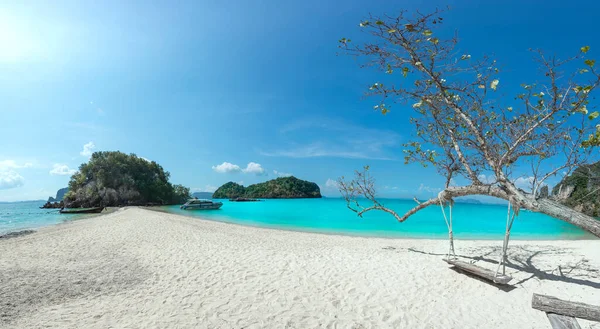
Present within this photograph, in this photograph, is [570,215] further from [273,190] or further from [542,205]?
[273,190]

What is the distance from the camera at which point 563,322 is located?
10.8ft

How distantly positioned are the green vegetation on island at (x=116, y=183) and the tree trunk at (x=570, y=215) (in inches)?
2465

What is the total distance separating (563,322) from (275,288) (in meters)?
4.55

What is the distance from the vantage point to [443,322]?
4.56 metres

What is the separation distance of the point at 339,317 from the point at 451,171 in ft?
18.4

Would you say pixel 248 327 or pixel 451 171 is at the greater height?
pixel 451 171

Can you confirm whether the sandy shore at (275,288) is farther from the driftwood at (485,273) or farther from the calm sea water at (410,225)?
the calm sea water at (410,225)

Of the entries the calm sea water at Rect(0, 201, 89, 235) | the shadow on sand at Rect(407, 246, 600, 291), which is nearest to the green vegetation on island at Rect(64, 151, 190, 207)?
the calm sea water at Rect(0, 201, 89, 235)

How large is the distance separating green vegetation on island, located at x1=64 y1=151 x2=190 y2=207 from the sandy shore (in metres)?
52.3

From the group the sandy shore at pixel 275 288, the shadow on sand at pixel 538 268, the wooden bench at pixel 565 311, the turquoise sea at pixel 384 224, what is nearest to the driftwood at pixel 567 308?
the wooden bench at pixel 565 311

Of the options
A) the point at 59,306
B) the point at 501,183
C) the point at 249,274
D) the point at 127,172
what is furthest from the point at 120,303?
the point at 127,172

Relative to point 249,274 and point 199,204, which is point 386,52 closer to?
point 249,274

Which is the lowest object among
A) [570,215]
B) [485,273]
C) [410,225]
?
[410,225]

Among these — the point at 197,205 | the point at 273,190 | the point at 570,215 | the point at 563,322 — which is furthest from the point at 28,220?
the point at 273,190
